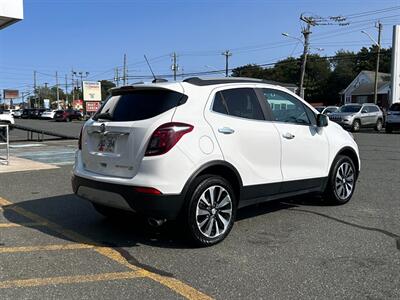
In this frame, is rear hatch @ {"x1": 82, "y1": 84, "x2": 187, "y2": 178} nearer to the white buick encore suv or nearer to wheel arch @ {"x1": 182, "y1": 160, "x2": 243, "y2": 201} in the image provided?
the white buick encore suv

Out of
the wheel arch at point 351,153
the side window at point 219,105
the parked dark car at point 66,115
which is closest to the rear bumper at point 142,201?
the side window at point 219,105

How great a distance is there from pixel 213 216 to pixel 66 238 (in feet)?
5.56

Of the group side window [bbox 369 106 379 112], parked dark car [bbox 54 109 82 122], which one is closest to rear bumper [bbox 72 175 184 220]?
side window [bbox 369 106 379 112]

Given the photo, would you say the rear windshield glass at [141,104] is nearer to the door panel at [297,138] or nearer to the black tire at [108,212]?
the black tire at [108,212]

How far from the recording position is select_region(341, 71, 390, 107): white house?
7150 cm

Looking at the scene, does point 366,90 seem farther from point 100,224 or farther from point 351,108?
point 100,224

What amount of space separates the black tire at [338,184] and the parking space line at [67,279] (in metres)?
3.61

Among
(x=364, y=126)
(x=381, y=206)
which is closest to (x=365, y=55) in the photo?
(x=364, y=126)

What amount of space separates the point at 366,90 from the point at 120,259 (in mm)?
74847

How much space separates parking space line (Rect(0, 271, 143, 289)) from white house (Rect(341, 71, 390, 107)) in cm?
7199

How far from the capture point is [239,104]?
565 cm

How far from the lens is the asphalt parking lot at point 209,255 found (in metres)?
4.02

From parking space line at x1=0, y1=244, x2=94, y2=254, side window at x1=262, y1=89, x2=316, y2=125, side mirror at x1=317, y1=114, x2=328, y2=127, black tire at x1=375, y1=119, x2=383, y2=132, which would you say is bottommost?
parking space line at x1=0, y1=244, x2=94, y2=254

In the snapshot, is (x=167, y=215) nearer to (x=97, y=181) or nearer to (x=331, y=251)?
(x=97, y=181)
